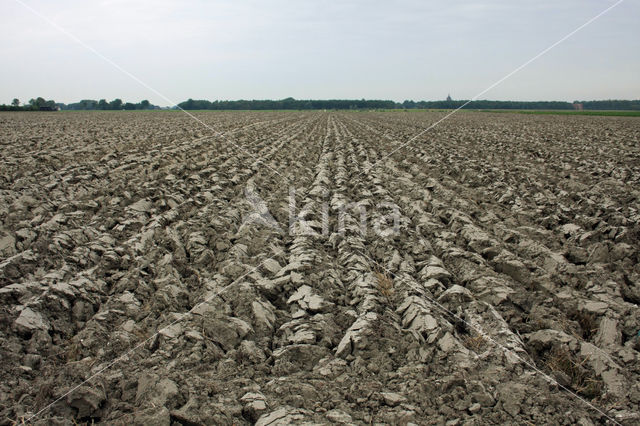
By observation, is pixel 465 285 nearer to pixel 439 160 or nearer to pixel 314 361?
pixel 314 361

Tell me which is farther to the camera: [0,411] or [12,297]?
[12,297]

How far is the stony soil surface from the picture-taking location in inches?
107

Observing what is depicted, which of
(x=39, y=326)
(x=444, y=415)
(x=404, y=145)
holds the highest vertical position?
(x=404, y=145)

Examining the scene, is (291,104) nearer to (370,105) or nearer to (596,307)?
(370,105)

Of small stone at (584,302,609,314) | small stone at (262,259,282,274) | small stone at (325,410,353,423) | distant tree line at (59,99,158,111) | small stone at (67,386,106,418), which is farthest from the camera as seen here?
distant tree line at (59,99,158,111)

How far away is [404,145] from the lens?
16.8 meters

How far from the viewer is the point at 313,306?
12.6ft

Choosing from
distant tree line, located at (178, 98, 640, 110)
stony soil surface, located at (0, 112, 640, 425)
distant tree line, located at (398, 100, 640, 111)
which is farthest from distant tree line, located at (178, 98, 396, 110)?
stony soil surface, located at (0, 112, 640, 425)

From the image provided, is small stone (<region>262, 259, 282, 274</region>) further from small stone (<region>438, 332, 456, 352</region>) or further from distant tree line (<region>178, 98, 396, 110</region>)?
distant tree line (<region>178, 98, 396, 110</region>)

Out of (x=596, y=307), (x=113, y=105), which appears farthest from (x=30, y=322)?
(x=113, y=105)

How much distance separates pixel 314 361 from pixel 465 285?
7.07ft

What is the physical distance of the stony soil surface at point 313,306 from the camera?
271 centimetres

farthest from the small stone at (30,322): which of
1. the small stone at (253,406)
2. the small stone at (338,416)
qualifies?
the small stone at (338,416)

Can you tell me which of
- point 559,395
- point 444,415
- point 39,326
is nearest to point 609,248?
point 559,395
